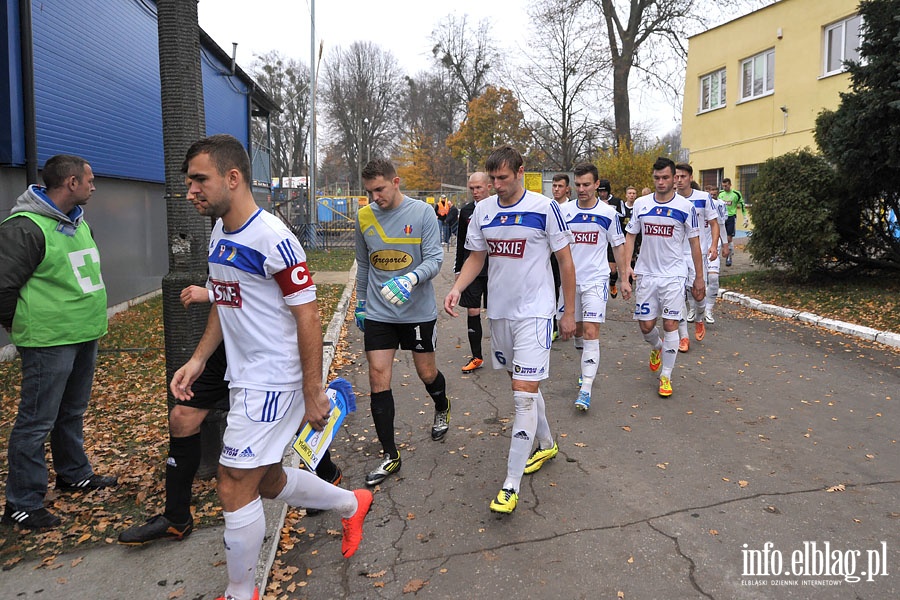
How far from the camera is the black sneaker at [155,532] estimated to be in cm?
361

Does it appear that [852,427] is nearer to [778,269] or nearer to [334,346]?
[334,346]

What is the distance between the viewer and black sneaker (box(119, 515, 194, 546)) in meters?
3.61

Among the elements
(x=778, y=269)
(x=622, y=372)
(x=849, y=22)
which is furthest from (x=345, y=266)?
(x=849, y=22)

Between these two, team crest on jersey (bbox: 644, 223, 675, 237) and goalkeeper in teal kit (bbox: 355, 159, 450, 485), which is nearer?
goalkeeper in teal kit (bbox: 355, 159, 450, 485)

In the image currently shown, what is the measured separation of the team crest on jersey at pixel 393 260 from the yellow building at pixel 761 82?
16.7 metres

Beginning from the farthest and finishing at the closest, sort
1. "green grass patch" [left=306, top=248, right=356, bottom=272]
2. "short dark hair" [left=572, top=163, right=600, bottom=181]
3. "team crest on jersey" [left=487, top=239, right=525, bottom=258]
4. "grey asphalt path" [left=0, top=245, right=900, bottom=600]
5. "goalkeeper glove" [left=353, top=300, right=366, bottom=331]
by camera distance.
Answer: "green grass patch" [left=306, top=248, right=356, bottom=272] → "short dark hair" [left=572, top=163, right=600, bottom=181] → "goalkeeper glove" [left=353, top=300, right=366, bottom=331] → "team crest on jersey" [left=487, top=239, right=525, bottom=258] → "grey asphalt path" [left=0, top=245, right=900, bottom=600]

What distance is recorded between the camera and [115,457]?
16.1ft

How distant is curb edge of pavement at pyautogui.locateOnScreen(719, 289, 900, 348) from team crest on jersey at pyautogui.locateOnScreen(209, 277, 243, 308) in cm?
844

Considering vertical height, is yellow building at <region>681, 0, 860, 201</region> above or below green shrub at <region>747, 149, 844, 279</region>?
above

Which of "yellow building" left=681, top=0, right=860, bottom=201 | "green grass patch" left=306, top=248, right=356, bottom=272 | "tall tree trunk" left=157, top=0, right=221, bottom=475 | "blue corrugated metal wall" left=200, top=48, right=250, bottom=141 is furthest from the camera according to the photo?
"green grass patch" left=306, top=248, right=356, bottom=272

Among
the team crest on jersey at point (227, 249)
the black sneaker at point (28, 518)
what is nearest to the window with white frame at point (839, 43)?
the team crest on jersey at point (227, 249)

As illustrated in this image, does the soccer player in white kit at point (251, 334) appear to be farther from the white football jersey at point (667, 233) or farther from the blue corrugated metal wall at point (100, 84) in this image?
the blue corrugated metal wall at point (100, 84)

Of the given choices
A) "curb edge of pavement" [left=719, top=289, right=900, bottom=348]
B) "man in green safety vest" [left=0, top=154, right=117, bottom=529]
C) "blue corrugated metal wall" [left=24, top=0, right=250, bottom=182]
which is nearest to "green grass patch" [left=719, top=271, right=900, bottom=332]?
"curb edge of pavement" [left=719, top=289, right=900, bottom=348]

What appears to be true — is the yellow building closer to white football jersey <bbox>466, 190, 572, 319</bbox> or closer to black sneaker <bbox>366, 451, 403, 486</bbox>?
white football jersey <bbox>466, 190, 572, 319</bbox>
